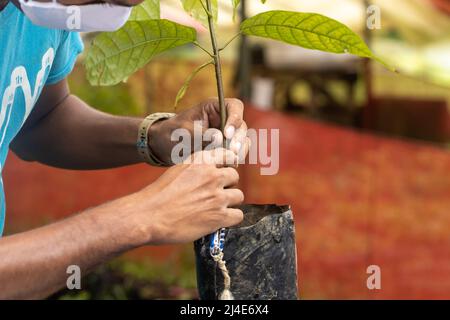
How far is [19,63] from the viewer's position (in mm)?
1797

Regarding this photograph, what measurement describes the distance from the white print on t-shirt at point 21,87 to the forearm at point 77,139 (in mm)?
241

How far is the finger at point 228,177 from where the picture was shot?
1.49 meters

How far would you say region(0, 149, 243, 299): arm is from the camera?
4.45 feet

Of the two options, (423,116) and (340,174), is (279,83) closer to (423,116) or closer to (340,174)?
(423,116)

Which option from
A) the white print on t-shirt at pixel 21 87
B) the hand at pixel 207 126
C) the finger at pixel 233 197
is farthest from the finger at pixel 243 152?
the white print on t-shirt at pixel 21 87

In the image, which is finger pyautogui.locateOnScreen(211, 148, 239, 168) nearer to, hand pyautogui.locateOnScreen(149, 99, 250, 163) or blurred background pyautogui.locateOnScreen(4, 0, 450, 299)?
hand pyautogui.locateOnScreen(149, 99, 250, 163)

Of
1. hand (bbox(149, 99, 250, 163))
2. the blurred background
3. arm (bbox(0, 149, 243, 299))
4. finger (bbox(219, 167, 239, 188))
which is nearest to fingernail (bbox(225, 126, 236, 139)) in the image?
hand (bbox(149, 99, 250, 163))

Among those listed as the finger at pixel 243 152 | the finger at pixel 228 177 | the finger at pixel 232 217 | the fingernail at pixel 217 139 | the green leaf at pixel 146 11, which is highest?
the green leaf at pixel 146 11

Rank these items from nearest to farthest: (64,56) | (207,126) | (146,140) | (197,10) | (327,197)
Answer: (197,10) → (207,126) → (146,140) → (64,56) → (327,197)

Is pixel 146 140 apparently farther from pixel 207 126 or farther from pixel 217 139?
pixel 217 139

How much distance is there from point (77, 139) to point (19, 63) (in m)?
0.40

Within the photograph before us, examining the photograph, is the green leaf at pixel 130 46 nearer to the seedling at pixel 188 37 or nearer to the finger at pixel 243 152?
the seedling at pixel 188 37

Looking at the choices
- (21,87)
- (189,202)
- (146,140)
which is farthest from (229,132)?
(21,87)

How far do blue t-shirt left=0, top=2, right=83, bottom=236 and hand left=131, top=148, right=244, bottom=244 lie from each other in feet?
1.67
